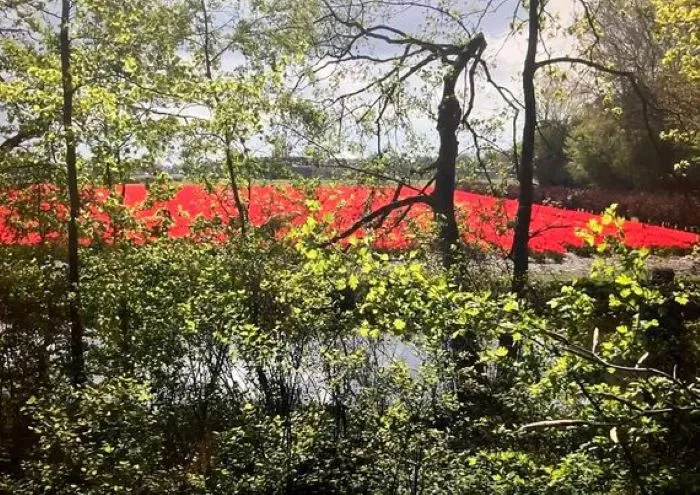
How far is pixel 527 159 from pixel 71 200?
5.71m

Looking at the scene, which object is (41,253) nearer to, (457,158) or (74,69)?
(74,69)

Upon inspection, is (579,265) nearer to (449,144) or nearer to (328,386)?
(449,144)

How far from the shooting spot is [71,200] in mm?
7301

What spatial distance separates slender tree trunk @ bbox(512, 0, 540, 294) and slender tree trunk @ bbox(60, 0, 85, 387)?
5229mm

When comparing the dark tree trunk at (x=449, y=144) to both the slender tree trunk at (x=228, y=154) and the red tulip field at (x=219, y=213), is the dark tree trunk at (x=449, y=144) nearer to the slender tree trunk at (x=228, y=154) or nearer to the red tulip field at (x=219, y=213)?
the red tulip field at (x=219, y=213)

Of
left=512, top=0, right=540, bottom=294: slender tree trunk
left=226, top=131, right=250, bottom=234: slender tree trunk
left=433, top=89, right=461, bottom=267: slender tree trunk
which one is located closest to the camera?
left=226, top=131, right=250, bottom=234: slender tree trunk

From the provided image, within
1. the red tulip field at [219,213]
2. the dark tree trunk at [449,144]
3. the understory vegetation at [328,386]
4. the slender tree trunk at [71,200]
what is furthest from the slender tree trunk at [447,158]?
the slender tree trunk at [71,200]

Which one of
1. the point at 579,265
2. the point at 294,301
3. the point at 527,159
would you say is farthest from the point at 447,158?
the point at 579,265

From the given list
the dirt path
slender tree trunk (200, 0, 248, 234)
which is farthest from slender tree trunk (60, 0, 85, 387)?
the dirt path

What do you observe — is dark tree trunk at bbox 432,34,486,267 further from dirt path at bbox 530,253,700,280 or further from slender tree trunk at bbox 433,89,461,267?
dirt path at bbox 530,253,700,280

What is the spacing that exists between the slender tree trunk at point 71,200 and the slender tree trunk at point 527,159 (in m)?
5.23

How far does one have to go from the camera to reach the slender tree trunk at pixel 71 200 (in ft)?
22.2

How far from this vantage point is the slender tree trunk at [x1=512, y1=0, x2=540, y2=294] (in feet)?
28.9

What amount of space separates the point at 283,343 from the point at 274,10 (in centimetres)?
582
